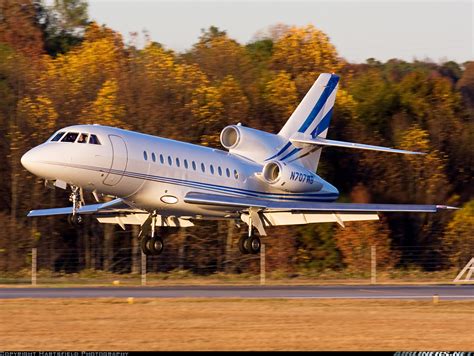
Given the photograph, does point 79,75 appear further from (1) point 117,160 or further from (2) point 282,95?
(1) point 117,160

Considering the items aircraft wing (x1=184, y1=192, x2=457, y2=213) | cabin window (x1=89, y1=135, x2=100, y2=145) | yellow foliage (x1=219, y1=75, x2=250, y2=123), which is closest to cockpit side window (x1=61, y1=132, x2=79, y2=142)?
cabin window (x1=89, y1=135, x2=100, y2=145)

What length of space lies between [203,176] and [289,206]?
2745mm

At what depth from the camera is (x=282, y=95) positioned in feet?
151

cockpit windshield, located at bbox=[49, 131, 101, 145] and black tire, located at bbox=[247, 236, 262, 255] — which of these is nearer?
cockpit windshield, located at bbox=[49, 131, 101, 145]

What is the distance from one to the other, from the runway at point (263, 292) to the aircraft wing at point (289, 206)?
2.18 metres

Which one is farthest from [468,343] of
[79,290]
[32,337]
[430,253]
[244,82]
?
[244,82]

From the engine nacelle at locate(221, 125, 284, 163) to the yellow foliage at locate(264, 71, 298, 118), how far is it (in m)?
13.6

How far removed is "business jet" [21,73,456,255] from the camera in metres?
25.4

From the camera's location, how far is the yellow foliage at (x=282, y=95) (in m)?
44.9

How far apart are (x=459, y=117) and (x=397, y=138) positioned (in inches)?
185

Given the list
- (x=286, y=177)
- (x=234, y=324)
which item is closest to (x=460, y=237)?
(x=286, y=177)

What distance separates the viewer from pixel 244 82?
4784 centimetres

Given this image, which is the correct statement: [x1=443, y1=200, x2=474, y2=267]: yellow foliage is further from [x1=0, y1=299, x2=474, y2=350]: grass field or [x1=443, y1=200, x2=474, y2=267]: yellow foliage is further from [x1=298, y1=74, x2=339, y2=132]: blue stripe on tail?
[x1=0, y1=299, x2=474, y2=350]: grass field

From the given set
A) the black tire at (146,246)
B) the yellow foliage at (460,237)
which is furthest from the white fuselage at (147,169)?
the yellow foliage at (460,237)
